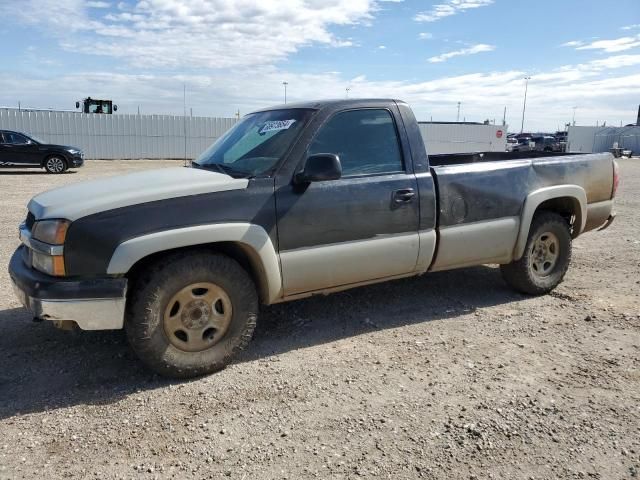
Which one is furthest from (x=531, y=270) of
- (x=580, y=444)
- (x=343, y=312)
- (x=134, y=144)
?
(x=134, y=144)

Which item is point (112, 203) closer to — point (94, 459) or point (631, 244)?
point (94, 459)

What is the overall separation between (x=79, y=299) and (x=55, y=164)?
18849 millimetres

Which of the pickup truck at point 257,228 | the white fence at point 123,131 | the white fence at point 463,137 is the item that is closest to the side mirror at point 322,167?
the pickup truck at point 257,228

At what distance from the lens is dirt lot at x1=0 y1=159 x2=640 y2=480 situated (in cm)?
282

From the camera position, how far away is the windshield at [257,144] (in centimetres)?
405

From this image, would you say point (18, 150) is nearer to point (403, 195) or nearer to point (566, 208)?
point (403, 195)

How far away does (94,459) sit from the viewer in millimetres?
2844

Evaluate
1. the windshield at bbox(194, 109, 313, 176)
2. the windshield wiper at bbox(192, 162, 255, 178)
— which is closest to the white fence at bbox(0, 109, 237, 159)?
the windshield at bbox(194, 109, 313, 176)

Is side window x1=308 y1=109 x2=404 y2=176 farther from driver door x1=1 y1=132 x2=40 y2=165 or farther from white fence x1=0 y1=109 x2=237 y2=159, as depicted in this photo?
white fence x1=0 y1=109 x2=237 y2=159

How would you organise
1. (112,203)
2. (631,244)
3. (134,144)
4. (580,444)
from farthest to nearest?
(134,144)
(631,244)
(112,203)
(580,444)

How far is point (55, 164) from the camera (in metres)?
19.9

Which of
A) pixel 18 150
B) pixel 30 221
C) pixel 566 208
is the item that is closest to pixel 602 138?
pixel 18 150

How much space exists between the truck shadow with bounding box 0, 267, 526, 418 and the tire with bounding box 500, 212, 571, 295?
8.9 inches

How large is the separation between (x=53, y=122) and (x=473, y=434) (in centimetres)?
3158
